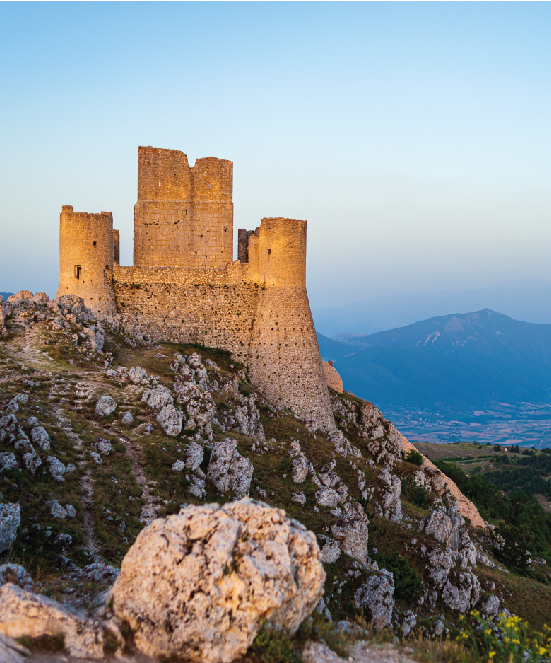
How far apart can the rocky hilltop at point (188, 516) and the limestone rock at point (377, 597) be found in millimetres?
67

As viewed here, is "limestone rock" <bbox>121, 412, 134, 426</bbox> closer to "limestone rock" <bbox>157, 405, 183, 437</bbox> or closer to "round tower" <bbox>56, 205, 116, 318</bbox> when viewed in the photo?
"limestone rock" <bbox>157, 405, 183, 437</bbox>

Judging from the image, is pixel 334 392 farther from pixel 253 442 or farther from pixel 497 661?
pixel 497 661

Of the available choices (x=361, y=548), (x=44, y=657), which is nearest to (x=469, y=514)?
(x=361, y=548)

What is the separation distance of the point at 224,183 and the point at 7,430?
22686mm

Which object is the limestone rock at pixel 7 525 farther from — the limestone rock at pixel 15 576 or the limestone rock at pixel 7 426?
the limestone rock at pixel 7 426

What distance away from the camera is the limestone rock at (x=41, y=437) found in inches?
604

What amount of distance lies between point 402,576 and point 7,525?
13.9 meters

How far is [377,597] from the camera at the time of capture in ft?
53.2

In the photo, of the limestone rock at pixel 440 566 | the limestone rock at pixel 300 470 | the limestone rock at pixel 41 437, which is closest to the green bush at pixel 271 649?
the limestone rock at pixel 41 437

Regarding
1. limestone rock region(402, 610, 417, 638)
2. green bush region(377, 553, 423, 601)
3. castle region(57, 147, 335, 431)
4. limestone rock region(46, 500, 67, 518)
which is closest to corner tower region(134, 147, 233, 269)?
castle region(57, 147, 335, 431)

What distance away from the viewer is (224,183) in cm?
3381

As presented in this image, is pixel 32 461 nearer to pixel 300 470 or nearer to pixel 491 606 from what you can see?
pixel 300 470

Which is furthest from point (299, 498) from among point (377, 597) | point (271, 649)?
point (271, 649)

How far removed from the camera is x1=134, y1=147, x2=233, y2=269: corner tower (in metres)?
33.5
